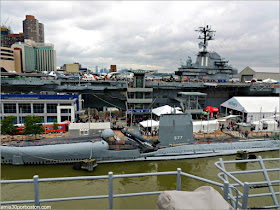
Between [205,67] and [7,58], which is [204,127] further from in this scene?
[7,58]

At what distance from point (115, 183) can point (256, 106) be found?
79.9 feet

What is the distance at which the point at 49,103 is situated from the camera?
2548 cm

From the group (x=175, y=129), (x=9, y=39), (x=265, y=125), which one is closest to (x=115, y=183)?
(x=175, y=129)

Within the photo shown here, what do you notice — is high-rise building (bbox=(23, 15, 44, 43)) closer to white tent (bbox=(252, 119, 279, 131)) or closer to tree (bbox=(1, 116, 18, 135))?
tree (bbox=(1, 116, 18, 135))

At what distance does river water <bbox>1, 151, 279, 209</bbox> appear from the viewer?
35.2 feet

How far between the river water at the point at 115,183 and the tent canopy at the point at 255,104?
12085 mm

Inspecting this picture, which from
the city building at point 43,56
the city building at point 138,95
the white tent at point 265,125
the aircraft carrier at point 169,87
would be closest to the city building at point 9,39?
the city building at point 43,56

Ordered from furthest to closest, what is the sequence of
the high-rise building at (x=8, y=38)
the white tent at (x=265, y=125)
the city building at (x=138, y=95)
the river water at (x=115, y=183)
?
1. the high-rise building at (x=8, y=38)
2. the city building at (x=138, y=95)
3. the white tent at (x=265, y=125)
4. the river water at (x=115, y=183)

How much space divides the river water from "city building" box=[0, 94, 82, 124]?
10444 mm

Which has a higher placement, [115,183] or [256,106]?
[256,106]

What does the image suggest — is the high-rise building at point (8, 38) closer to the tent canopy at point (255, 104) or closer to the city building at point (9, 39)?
the city building at point (9, 39)

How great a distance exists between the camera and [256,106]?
92.9 ft

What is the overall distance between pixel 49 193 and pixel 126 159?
6.93 meters

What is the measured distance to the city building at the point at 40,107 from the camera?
81.7 feet
